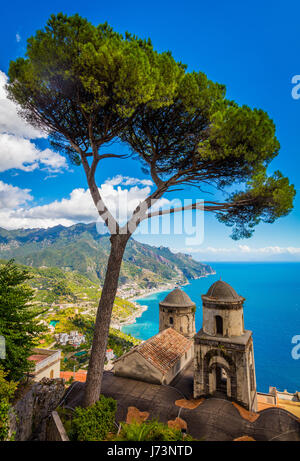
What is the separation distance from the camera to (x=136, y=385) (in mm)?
11047

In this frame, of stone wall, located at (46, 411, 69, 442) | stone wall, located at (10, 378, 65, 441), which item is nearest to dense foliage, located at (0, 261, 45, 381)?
stone wall, located at (10, 378, 65, 441)

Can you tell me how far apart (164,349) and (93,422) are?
7.14m

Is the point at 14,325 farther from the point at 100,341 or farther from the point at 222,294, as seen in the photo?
the point at 222,294

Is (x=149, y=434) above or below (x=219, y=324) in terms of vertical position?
below

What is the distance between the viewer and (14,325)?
33.1 ft

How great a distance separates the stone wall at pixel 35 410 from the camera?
8281 mm

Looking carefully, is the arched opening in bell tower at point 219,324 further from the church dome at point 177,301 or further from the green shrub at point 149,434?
the church dome at point 177,301

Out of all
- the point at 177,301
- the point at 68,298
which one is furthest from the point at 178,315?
the point at 68,298

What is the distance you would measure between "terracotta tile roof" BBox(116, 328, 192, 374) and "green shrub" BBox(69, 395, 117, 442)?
14.9 feet

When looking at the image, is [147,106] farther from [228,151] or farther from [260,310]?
[260,310]

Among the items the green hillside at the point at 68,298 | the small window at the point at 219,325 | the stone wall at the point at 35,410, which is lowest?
the green hillside at the point at 68,298

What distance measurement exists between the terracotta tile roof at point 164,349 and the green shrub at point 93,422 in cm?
455

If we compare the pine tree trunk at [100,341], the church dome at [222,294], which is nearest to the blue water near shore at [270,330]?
the church dome at [222,294]
